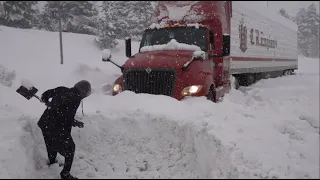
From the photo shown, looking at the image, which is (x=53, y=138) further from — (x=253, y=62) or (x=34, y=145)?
(x=253, y=62)

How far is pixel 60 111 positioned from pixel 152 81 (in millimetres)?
2932

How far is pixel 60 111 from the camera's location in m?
5.29

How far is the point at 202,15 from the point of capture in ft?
34.3

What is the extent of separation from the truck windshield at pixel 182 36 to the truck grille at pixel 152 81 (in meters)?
1.70

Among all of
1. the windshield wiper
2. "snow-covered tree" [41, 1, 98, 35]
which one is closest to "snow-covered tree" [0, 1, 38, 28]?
"snow-covered tree" [41, 1, 98, 35]

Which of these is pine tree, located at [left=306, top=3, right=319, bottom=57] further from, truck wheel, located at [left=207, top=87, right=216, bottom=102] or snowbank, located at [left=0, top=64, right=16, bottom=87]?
snowbank, located at [left=0, top=64, right=16, bottom=87]

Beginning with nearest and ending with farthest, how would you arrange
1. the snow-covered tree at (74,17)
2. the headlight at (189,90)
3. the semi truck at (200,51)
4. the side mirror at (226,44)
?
the headlight at (189,90) → the semi truck at (200,51) → the side mirror at (226,44) → the snow-covered tree at (74,17)

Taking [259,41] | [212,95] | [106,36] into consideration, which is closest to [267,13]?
[259,41]

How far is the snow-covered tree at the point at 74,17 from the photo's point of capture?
36.3m

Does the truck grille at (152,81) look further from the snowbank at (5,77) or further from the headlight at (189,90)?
the snowbank at (5,77)

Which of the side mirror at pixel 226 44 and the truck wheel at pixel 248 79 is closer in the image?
the side mirror at pixel 226 44

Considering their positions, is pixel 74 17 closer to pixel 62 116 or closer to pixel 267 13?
pixel 267 13

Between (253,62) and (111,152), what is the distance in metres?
10.0

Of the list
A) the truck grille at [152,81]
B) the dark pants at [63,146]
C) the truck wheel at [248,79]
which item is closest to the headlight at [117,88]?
the truck grille at [152,81]
